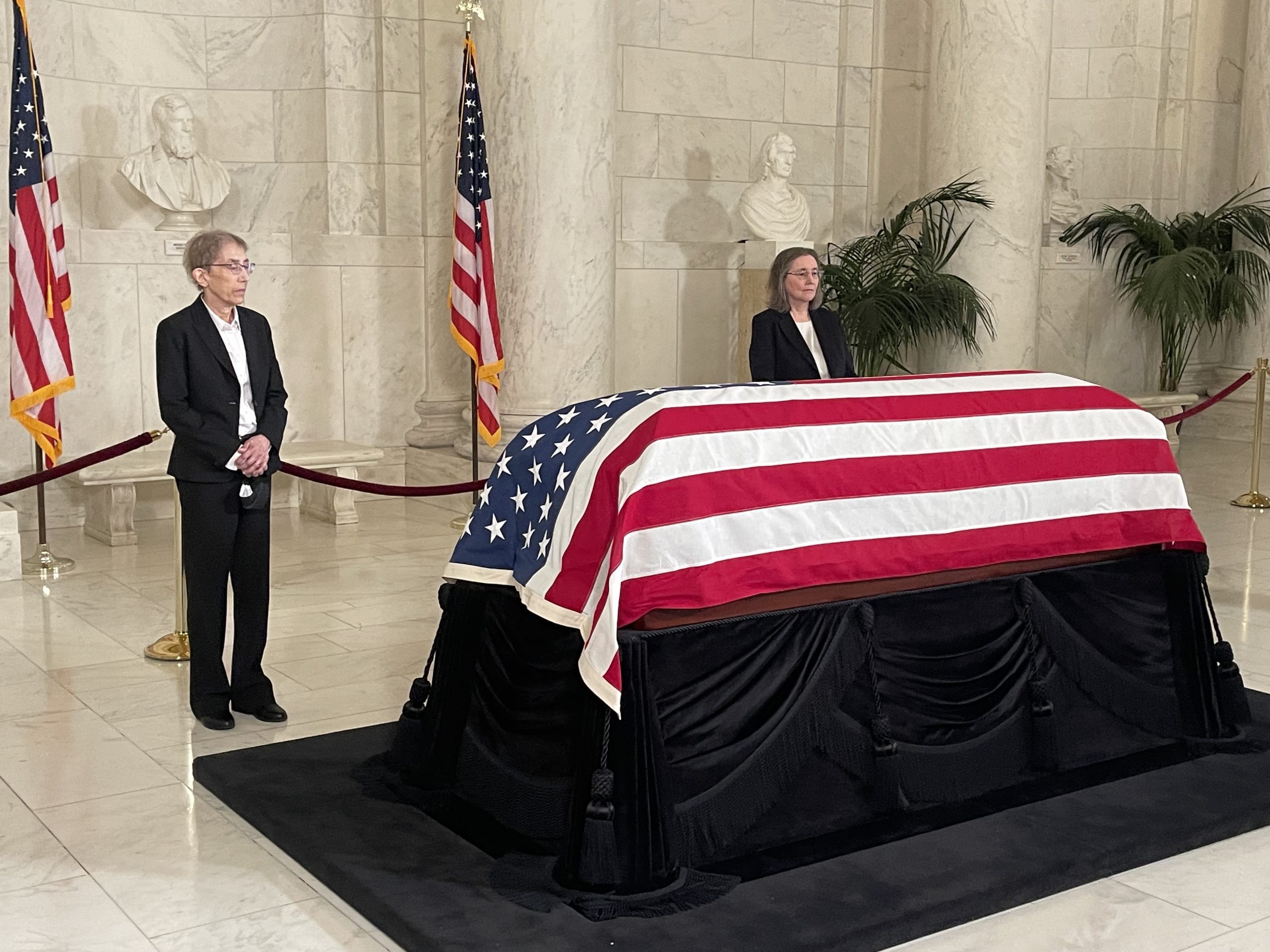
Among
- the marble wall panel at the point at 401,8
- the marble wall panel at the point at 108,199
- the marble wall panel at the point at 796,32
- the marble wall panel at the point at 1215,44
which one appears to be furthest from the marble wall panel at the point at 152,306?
the marble wall panel at the point at 1215,44

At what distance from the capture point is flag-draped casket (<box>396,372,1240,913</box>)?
3979 millimetres

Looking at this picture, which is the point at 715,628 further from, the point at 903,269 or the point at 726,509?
the point at 903,269

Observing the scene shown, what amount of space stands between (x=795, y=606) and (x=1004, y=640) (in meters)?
0.88

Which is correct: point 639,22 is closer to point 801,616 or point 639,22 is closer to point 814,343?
point 814,343

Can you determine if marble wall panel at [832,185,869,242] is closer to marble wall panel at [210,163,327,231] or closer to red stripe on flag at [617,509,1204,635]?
marble wall panel at [210,163,327,231]

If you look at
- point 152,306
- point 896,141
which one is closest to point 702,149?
point 896,141

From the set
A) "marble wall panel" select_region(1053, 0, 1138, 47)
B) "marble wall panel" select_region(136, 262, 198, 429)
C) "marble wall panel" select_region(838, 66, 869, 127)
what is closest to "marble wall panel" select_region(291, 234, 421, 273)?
"marble wall panel" select_region(136, 262, 198, 429)

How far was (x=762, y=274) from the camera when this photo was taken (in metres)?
10.9

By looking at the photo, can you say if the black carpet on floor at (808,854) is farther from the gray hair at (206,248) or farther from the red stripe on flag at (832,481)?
the gray hair at (206,248)

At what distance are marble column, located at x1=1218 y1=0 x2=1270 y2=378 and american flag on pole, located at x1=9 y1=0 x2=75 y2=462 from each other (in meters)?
10.2

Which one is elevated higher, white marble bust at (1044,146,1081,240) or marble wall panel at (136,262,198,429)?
white marble bust at (1044,146,1081,240)

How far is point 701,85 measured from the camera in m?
11.9

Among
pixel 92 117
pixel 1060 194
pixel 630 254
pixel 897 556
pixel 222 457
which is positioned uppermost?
pixel 92 117

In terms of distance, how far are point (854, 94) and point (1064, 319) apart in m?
2.78
